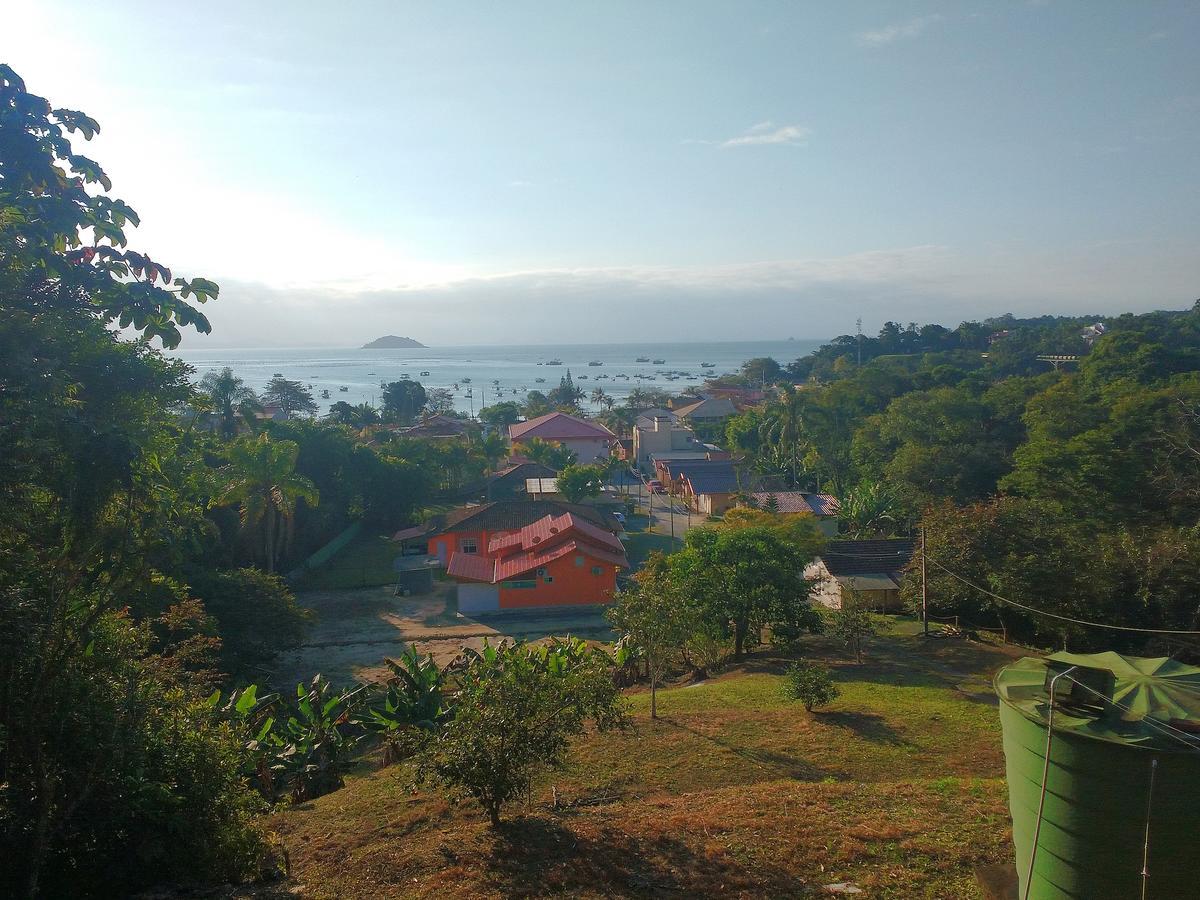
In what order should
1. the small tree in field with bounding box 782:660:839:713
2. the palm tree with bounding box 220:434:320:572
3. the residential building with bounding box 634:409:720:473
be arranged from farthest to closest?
the residential building with bounding box 634:409:720:473, the palm tree with bounding box 220:434:320:572, the small tree in field with bounding box 782:660:839:713

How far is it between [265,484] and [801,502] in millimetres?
24793

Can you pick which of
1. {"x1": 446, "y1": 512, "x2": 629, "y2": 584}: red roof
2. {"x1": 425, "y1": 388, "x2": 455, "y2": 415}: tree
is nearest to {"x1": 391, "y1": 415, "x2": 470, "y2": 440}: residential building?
{"x1": 425, "y1": 388, "x2": 455, "y2": 415}: tree

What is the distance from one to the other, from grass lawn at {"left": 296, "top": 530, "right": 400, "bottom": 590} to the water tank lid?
28.3 meters

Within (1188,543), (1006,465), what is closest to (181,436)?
(1188,543)

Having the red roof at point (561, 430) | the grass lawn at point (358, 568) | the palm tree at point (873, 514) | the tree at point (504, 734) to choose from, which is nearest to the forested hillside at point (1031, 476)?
the palm tree at point (873, 514)

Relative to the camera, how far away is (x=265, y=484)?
28.6 m

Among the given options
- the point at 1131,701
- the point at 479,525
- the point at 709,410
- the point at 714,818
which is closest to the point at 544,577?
the point at 479,525

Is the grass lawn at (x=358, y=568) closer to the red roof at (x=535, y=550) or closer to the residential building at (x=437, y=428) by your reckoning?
the red roof at (x=535, y=550)

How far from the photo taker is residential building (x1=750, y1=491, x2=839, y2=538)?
36.5 meters

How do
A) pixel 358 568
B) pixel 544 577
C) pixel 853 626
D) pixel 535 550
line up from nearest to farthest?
pixel 853 626, pixel 544 577, pixel 535 550, pixel 358 568

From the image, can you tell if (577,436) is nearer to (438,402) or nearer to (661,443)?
(661,443)

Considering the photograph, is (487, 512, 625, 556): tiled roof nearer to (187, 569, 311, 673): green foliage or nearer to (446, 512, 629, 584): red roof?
(446, 512, 629, 584): red roof

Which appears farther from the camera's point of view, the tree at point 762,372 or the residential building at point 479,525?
the tree at point 762,372

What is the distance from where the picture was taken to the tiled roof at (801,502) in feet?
123
